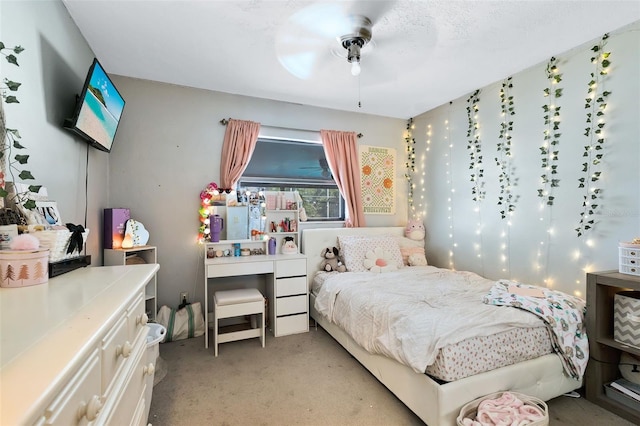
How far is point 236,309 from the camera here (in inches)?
102

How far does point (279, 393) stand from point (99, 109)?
7.64 ft

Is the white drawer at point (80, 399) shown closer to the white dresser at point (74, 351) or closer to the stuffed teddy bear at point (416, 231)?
the white dresser at point (74, 351)

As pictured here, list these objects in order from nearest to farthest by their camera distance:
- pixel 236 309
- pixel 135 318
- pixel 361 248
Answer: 1. pixel 135 318
2. pixel 236 309
3. pixel 361 248

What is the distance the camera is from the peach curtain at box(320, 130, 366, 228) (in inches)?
143

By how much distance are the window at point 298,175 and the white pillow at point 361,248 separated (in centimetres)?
54

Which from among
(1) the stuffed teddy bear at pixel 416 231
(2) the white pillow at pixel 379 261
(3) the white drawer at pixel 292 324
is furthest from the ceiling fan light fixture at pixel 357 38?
(3) the white drawer at pixel 292 324

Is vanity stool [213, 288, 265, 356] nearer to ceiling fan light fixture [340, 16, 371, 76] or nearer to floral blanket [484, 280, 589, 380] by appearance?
floral blanket [484, 280, 589, 380]

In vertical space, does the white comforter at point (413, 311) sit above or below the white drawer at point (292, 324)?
above

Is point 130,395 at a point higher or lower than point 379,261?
lower

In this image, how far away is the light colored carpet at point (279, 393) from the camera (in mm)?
1779

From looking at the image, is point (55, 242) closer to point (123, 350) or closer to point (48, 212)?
point (48, 212)

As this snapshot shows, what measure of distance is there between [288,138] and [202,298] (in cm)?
203

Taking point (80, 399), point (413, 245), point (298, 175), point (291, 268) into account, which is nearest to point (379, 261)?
Result: point (413, 245)

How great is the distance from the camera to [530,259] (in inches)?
105
